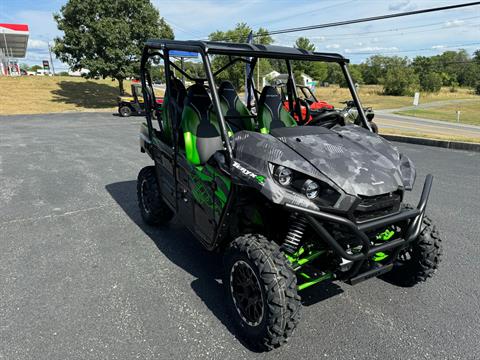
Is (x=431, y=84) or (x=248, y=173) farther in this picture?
(x=431, y=84)

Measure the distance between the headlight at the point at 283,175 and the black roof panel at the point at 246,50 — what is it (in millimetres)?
1066

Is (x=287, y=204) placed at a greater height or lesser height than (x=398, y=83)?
lesser

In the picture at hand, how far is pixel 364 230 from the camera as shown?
2.05 meters

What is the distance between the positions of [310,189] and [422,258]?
1.28 metres

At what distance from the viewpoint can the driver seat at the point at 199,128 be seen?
3.03 metres

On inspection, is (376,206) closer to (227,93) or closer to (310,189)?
(310,189)

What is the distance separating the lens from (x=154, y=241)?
3.82 m

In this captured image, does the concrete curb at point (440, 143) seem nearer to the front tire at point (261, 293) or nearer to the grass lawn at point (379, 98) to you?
the front tire at point (261, 293)

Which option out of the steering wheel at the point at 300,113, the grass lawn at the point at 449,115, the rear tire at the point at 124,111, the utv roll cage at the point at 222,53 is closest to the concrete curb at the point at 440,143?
the steering wheel at the point at 300,113

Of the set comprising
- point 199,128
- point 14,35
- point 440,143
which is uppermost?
point 14,35

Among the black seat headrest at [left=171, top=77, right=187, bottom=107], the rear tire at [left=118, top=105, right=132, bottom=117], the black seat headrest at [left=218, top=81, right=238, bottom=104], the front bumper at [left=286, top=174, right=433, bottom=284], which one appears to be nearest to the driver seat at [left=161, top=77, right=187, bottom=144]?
the black seat headrest at [left=171, top=77, right=187, bottom=107]

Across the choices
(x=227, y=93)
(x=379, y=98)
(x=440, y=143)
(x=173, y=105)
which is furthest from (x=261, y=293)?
(x=379, y=98)

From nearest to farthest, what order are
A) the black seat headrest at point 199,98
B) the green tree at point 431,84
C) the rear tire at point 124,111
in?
the black seat headrest at point 199,98 < the rear tire at point 124,111 < the green tree at point 431,84

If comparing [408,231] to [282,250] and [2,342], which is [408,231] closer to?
[282,250]
